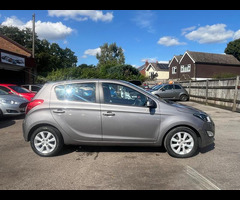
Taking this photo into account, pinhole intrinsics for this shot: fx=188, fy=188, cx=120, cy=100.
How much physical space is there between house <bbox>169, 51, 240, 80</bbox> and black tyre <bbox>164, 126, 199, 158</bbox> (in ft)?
108

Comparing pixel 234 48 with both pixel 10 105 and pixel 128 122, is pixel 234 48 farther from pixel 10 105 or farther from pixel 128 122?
pixel 128 122

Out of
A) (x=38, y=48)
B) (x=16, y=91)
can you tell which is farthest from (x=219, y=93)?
(x=38, y=48)

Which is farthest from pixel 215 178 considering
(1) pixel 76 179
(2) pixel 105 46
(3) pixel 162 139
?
(2) pixel 105 46

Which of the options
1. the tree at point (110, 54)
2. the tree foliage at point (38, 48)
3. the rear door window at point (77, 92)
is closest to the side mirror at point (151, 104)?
the rear door window at point (77, 92)

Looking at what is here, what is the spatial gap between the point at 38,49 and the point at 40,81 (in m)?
16.3

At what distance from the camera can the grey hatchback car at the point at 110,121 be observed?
4.05 meters

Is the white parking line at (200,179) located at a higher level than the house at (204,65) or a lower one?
lower

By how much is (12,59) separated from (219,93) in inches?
679

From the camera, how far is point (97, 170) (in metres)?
3.59

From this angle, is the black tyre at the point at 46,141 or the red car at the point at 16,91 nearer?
the black tyre at the point at 46,141

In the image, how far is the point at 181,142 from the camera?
162 inches

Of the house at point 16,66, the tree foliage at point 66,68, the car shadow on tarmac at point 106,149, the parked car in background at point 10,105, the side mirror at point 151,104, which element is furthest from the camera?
the tree foliage at point 66,68

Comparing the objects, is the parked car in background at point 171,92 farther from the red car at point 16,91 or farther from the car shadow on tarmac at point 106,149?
the car shadow on tarmac at point 106,149

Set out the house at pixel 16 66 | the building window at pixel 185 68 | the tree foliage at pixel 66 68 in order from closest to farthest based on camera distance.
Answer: the house at pixel 16 66
the tree foliage at pixel 66 68
the building window at pixel 185 68
